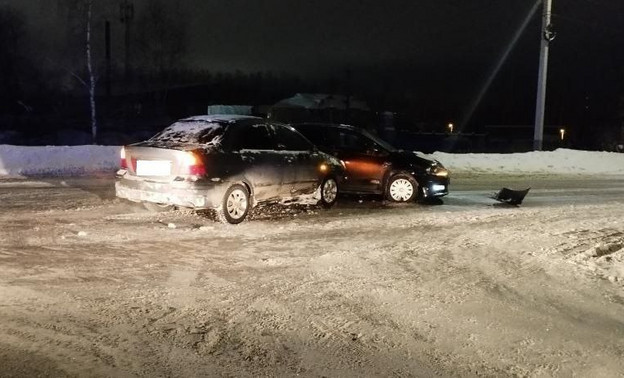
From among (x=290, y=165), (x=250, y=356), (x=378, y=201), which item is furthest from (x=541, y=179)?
(x=250, y=356)

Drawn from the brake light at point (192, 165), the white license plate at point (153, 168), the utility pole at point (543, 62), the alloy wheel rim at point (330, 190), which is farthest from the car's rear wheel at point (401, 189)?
the utility pole at point (543, 62)

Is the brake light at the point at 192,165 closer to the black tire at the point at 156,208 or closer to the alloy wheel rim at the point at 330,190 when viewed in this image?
the black tire at the point at 156,208

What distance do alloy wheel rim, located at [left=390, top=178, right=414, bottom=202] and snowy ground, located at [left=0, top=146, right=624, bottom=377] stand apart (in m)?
1.38

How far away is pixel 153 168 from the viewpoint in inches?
372

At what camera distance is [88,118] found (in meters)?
55.6

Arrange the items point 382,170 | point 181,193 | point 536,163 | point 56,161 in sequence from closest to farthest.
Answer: point 181,193 → point 382,170 → point 56,161 → point 536,163

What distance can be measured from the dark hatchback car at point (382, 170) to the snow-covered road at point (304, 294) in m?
1.82

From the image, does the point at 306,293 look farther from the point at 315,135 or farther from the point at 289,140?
the point at 315,135

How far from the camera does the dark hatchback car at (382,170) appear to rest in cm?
1276

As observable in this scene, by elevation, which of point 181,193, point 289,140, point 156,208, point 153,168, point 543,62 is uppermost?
point 543,62

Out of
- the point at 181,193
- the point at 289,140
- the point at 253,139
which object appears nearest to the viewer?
the point at 181,193

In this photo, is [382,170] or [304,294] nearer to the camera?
[304,294]

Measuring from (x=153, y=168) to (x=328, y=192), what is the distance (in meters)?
3.76

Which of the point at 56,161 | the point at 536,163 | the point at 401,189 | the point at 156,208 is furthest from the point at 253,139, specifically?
the point at 536,163
